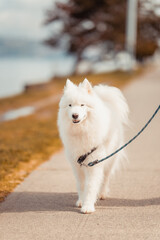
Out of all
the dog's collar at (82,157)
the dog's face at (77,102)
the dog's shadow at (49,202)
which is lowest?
the dog's shadow at (49,202)

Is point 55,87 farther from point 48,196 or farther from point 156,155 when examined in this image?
point 48,196

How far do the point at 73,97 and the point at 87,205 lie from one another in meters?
1.28

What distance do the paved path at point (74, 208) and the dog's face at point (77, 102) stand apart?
43.5 inches

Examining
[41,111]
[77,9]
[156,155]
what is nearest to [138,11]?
[77,9]

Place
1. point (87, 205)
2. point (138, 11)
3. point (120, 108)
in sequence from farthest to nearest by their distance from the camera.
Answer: point (138, 11) < point (120, 108) < point (87, 205)

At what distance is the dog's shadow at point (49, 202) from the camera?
4.96m

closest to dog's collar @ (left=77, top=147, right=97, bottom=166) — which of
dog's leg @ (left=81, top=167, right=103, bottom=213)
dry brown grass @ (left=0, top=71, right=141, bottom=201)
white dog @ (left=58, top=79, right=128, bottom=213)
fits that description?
white dog @ (left=58, top=79, right=128, bottom=213)

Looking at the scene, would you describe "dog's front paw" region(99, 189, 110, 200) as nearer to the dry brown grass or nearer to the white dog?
the white dog

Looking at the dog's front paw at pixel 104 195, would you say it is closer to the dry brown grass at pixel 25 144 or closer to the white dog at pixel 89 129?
the white dog at pixel 89 129

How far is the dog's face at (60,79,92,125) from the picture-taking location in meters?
4.43

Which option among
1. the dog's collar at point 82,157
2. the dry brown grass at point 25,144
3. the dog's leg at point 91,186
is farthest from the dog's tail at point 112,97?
the dry brown grass at point 25,144

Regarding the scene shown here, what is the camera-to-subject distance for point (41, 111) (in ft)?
49.7

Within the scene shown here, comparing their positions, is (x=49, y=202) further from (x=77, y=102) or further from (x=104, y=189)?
(x=77, y=102)

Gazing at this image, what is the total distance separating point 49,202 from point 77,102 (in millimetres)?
1467
